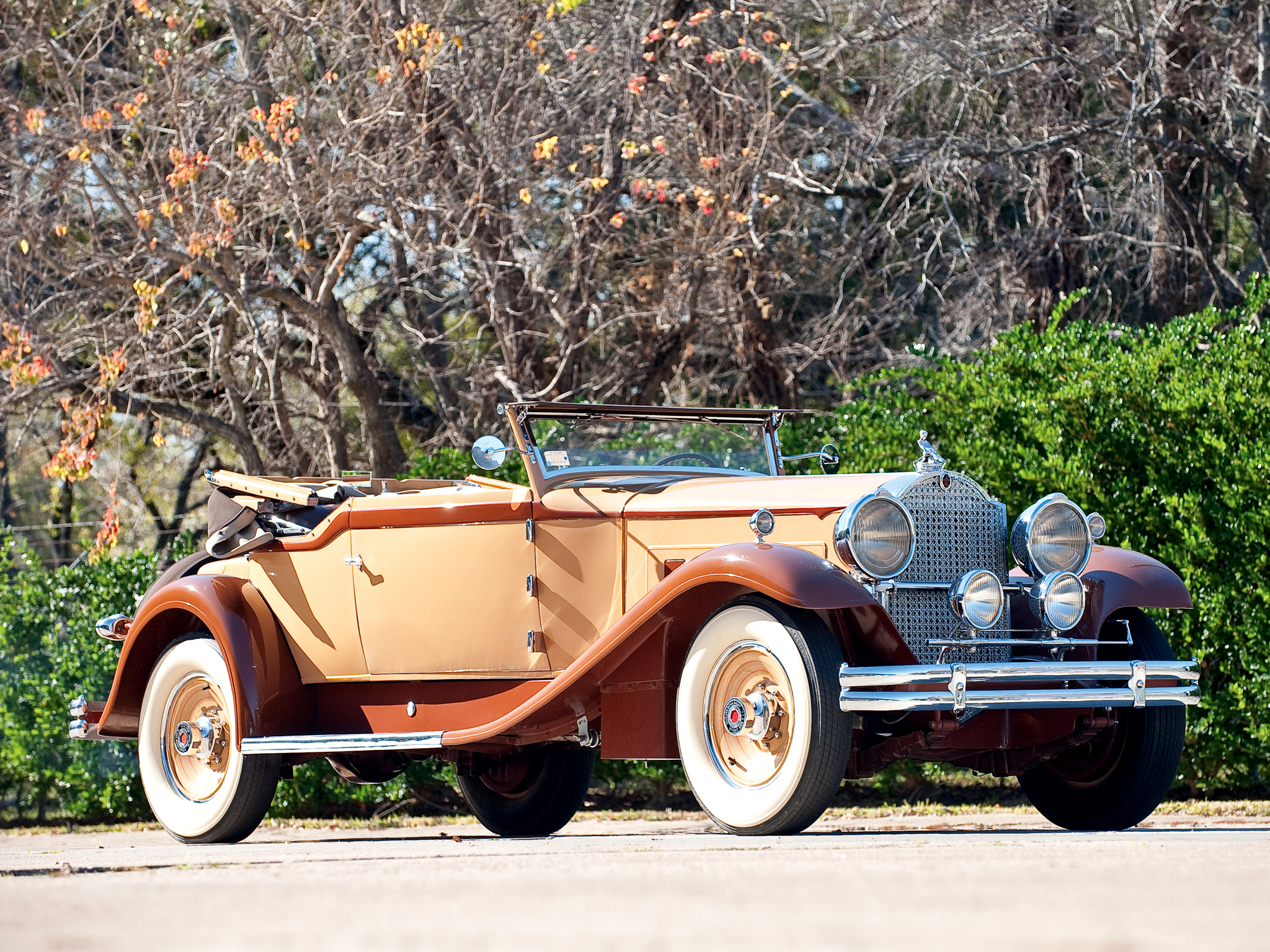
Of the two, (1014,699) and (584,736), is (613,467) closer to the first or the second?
(584,736)

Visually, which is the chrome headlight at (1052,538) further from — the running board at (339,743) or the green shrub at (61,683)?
the green shrub at (61,683)

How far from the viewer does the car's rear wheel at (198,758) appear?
680 cm

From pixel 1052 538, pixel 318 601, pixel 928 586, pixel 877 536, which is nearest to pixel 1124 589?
pixel 1052 538

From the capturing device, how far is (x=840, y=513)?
5.73m

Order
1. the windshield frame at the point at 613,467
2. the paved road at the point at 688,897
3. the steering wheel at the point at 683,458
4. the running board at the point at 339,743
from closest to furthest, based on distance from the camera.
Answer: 1. the paved road at the point at 688,897
2. the running board at the point at 339,743
3. the windshield frame at the point at 613,467
4. the steering wheel at the point at 683,458

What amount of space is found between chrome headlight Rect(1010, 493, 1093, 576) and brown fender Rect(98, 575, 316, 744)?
3.04 m

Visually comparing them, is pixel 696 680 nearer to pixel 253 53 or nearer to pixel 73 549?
pixel 253 53

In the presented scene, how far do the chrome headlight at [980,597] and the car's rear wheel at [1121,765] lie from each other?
2.10ft

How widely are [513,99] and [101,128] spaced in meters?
2.78

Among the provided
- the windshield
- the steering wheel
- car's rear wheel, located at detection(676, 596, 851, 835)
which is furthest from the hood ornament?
the steering wheel

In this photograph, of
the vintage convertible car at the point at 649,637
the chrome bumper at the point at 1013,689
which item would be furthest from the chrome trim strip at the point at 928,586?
the chrome bumper at the point at 1013,689

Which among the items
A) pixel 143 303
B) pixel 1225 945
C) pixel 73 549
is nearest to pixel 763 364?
pixel 143 303

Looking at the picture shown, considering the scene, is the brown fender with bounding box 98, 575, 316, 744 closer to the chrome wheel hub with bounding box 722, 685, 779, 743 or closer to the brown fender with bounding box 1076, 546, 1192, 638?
the chrome wheel hub with bounding box 722, 685, 779, 743

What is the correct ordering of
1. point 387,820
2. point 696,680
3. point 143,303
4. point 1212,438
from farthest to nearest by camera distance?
point 143,303
point 387,820
point 1212,438
point 696,680
